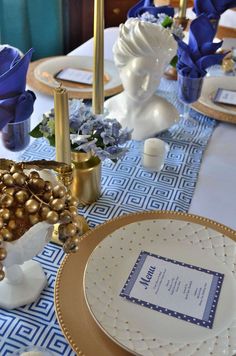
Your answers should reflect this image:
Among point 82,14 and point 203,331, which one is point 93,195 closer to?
point 203,331

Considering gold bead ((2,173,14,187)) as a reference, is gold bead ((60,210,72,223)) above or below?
below

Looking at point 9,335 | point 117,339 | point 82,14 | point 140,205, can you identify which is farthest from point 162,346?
point 82,14

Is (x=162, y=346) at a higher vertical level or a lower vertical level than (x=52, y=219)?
lower

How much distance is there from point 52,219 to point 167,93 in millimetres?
858

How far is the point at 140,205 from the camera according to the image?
86cm

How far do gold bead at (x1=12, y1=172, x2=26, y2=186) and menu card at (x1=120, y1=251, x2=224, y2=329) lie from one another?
22 centimetres

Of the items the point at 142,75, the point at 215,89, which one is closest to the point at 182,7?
the point at 215,89

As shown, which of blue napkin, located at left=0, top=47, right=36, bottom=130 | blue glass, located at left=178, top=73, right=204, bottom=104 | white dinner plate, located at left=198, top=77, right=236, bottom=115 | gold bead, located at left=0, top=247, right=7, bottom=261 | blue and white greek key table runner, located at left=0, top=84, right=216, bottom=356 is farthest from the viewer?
white dinner plate, located at left=198, top=77, right=236, bottom=115

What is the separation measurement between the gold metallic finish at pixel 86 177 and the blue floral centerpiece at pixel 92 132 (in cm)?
3

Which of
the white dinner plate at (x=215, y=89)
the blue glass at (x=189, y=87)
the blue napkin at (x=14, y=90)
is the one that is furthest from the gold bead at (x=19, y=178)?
the white dinner plate at (x=215, y=89)

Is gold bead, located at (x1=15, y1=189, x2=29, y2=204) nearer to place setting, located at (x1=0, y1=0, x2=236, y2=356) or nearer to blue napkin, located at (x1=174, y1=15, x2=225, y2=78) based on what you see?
place setting, located at (x1=0, y1=0, x2=236, y2=356)

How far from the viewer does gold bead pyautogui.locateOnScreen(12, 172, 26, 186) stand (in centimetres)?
53

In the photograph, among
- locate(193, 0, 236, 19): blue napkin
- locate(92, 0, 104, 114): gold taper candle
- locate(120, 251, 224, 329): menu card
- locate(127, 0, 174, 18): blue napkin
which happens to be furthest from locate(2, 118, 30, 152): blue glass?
locate(193, 0, 236, 19): blue napkin

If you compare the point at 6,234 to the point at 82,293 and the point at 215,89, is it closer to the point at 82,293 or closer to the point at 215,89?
the point at 82,293
